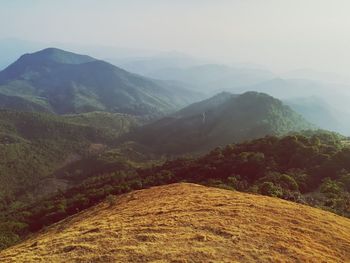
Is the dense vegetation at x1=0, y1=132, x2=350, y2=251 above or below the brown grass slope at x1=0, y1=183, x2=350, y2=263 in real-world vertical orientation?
below

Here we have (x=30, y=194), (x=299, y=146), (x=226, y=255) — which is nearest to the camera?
(x=226, y=255)

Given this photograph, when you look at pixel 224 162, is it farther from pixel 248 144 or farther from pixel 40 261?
pixel 40 261

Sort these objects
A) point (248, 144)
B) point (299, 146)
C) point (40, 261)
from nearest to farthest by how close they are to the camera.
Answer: point (40, 261), point (299, 146), point (248, 144)

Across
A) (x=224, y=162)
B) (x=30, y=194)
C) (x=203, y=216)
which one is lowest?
(x=30, y=194)

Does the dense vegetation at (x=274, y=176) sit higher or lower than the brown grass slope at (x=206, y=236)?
lower

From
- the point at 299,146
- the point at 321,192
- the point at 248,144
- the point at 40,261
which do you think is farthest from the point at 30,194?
the point at 40,261

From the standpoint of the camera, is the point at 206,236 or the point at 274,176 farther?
the point at 274,176

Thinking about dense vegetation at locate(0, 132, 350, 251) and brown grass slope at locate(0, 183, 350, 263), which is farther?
dense vegetation at locate(0, 132, 350, 251)

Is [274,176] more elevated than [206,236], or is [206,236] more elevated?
[206,236]
